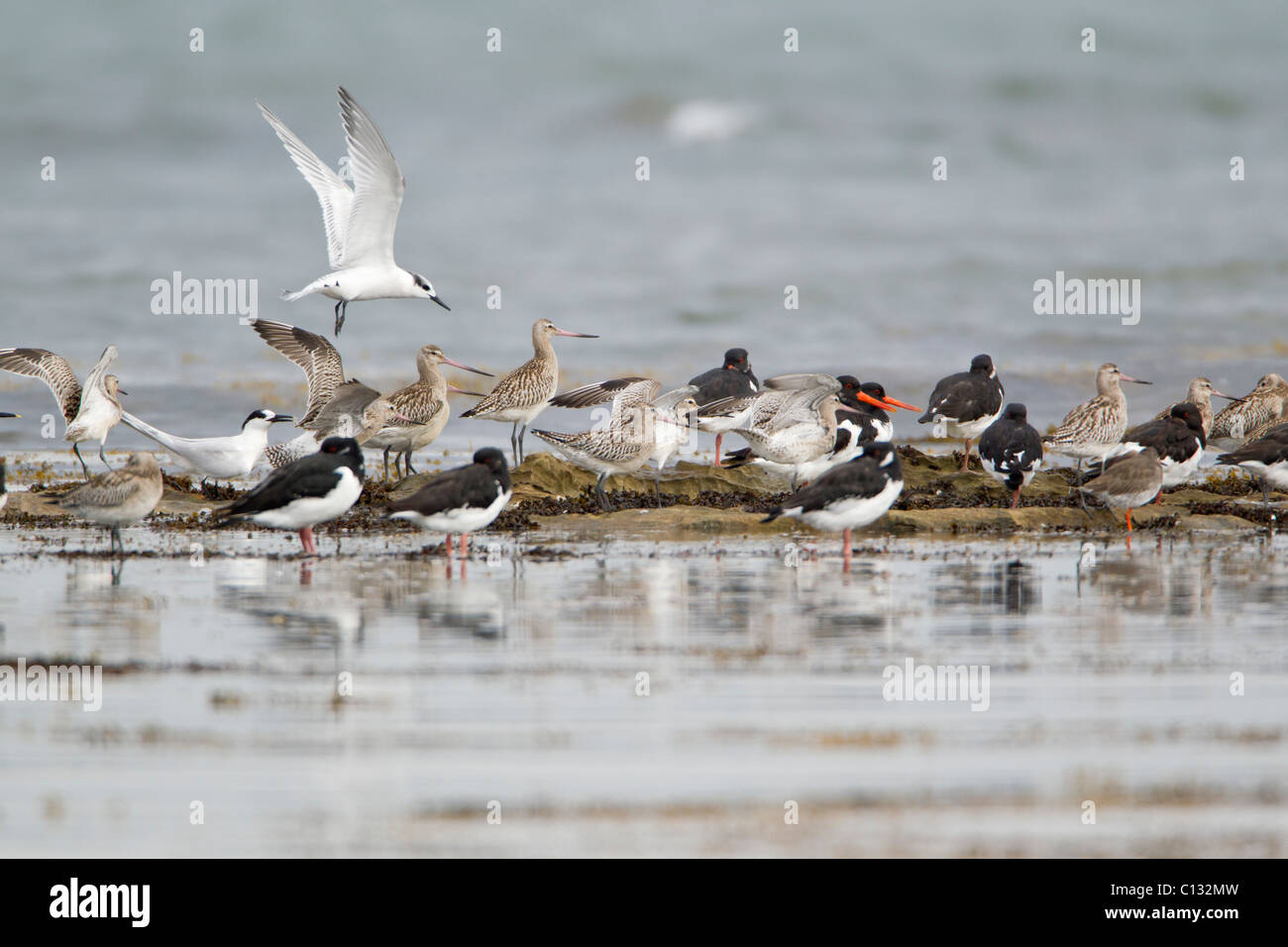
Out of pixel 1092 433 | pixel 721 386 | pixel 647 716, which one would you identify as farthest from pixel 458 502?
pixel 1092 433

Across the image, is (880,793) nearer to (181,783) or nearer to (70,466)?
(181,783)

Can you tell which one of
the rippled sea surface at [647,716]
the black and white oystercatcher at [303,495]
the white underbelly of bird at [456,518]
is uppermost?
the black and white oystercatcher at [303,495]

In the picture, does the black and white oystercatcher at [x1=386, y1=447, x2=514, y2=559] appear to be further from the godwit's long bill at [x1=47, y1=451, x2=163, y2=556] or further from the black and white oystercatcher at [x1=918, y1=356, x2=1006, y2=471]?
the black and white oystercatcher at [x1=918, y1=356, x2=1006, y2=471]

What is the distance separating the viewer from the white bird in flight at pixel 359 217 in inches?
662

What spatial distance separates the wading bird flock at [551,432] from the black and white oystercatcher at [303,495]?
2 cm

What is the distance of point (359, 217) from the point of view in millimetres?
17625

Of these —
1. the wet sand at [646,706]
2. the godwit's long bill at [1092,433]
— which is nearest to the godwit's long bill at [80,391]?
the wet sand at [646,706]

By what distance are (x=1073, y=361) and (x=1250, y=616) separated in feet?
65.4

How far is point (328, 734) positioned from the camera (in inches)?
267

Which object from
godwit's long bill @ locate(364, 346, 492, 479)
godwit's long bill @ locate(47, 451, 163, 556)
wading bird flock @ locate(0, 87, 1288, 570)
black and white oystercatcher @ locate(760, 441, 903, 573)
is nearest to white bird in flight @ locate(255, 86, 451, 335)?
wading bird flock @ locate(0, 87, 1288, 570)

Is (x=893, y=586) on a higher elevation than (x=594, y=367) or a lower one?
lower

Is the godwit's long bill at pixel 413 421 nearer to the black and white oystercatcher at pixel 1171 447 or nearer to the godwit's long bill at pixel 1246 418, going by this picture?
the black and white oystercatcher at pixel 1171 447

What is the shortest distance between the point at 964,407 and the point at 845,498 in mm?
6134
